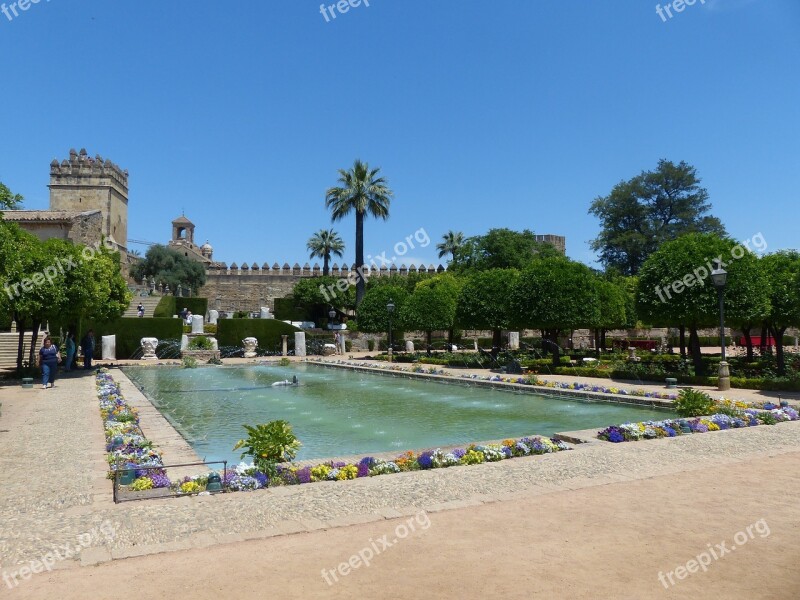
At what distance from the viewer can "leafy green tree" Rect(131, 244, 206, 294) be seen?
5478 centimetres

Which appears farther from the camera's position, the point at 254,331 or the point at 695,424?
the point at 254,331

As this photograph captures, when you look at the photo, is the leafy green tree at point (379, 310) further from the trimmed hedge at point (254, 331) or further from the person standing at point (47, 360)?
the person standing at point (47, 360)

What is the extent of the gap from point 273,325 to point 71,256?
16.9 metres

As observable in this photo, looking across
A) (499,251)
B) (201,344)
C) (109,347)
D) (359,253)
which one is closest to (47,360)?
(109,347)

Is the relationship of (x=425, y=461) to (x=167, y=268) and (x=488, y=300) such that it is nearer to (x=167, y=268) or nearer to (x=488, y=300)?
(x=488, y=300)

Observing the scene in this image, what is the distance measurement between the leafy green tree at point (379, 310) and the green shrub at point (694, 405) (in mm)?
21834

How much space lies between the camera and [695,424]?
8594 mm

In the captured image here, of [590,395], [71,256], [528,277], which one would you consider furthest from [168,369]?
[590,395]

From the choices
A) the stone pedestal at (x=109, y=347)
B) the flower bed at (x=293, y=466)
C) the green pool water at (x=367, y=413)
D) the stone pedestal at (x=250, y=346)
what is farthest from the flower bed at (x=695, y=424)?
the stone pedestal at (x=250, y=346)

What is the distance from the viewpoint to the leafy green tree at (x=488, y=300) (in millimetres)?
25359

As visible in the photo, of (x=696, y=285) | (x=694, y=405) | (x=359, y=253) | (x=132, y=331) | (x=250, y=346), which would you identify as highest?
(x=359, y=253)

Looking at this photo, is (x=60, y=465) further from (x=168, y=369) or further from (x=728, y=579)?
(x=168, y=369)

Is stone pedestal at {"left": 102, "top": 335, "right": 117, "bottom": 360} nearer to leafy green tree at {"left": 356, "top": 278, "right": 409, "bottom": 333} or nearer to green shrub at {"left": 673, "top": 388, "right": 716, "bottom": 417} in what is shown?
leafy green tree at {"left": 356, "top": 278, "right": 409, "bottom": 333}

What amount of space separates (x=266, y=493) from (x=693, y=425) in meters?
6.34
